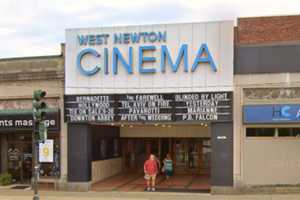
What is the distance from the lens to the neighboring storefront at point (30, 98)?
76.9ft

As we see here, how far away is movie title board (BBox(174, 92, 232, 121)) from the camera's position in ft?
70.3

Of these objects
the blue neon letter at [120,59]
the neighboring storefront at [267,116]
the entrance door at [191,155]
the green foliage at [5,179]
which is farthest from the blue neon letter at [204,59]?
the green foliage at [5,179]

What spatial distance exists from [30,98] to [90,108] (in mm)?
3194

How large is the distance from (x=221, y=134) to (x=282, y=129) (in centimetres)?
249

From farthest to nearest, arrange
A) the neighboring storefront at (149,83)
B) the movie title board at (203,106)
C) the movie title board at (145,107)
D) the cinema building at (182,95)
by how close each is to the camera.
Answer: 1. the movie title board at (145,107)
2. the neighboring storefront at (149,83)
3. the movie title board at (203,106)
4. the cinema building at (182,95)

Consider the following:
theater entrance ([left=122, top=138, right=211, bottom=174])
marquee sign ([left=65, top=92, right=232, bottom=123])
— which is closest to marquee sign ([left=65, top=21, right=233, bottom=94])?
marquee sign ([left=65, top=92, right=232, bottom=123])

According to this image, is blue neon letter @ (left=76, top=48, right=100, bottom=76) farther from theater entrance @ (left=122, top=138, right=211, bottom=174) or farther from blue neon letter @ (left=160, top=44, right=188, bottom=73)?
theater entrance @ (left=122, top=138, right=211, bottom=174)

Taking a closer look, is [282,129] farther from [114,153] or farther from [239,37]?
[114,153]

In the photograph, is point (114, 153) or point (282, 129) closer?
point (282, 129)

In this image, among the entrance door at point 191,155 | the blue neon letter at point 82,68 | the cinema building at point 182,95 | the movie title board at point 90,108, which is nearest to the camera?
the cinema building at point 182,95

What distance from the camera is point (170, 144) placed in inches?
1184

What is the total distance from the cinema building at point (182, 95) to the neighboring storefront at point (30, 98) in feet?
0.19

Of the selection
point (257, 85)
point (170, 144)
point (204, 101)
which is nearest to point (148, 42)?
point (204, 101)

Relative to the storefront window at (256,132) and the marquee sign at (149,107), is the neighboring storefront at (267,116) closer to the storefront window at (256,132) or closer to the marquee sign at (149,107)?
the storefront window at (256,132)
